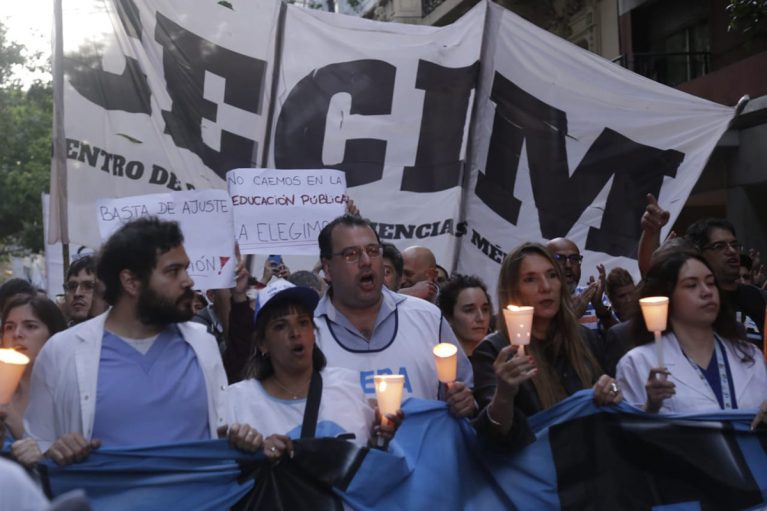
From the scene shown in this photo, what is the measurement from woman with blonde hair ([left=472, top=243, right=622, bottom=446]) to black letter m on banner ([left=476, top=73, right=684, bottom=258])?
11.4 ft

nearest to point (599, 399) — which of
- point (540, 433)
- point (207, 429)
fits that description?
point (540, 433)

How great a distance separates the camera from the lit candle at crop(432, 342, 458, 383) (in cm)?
395

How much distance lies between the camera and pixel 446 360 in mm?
3965

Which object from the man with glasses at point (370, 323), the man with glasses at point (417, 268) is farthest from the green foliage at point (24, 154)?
the man with glasses at point (370, 323)

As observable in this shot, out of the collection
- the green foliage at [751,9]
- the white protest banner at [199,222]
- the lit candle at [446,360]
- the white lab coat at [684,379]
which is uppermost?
the green foliage at [751,9]

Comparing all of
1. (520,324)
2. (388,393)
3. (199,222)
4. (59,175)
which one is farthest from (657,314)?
(59,175)

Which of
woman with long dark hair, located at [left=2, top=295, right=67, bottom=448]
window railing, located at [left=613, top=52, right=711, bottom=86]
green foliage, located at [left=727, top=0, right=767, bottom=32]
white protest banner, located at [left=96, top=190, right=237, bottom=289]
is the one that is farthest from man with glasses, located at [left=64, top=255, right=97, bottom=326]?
window railing, located at [left=613, top=52, right=711, bottom=86]

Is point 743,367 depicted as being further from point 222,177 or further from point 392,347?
point 222,177

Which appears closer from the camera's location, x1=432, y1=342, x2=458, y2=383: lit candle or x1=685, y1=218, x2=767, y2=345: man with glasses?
x1=432, y1=342, x2=458, y2=383: lit candle

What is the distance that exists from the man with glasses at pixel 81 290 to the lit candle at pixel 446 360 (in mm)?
2989

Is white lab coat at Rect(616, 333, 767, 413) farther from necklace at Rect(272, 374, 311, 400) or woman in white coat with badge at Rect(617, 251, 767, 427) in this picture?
necklace at Rect(272, 374, 311, 400)

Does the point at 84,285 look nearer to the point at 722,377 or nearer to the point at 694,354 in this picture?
the point at 694,354

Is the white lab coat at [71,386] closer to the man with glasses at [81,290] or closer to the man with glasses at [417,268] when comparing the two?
the man with glasses at [81,290]

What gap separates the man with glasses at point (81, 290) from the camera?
253 inches
